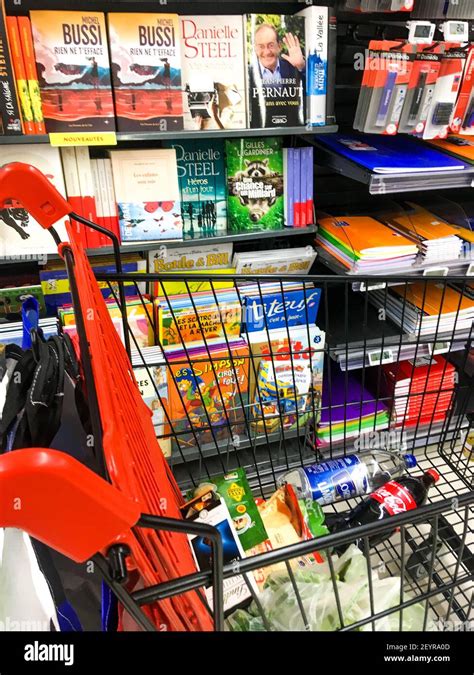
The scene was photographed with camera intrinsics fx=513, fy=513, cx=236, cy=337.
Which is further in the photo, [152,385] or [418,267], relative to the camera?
[418,267]

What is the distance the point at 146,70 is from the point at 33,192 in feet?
2.41

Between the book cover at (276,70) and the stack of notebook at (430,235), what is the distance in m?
0.58

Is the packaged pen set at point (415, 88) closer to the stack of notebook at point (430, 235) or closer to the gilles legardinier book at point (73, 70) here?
the stack of notebook at point (430, 235)

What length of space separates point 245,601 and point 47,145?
130cm

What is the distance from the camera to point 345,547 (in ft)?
4.32

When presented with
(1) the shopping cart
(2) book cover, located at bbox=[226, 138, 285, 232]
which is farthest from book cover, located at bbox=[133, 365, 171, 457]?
(2) book cover, located at bbox=[226, 138, 285, 232]

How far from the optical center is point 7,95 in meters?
1.35

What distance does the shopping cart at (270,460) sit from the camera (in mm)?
575

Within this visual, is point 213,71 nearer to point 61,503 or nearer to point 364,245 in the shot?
point 364,245

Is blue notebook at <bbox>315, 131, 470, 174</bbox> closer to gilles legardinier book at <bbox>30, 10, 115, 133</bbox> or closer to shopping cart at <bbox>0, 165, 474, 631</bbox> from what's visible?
shopping cart at <bbox>0, 165, 474, 631</bbox>

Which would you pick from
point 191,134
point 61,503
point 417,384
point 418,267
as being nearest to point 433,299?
point 418,267
